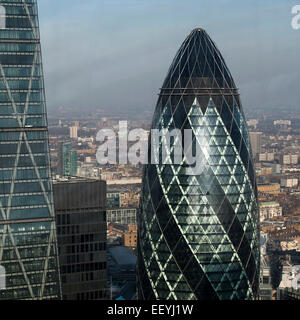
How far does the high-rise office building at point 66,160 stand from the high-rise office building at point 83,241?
0.80m

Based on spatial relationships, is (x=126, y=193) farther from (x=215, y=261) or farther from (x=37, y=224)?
(x=37, y=224)

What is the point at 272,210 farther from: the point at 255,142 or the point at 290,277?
the point at 255,142

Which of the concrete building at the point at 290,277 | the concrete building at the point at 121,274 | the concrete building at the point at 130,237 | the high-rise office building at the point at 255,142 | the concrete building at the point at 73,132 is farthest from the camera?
the concrete building at the point at 130,237

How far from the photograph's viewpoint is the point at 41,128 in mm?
14141

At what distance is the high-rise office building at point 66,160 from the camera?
17517mm

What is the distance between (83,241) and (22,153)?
4780mm

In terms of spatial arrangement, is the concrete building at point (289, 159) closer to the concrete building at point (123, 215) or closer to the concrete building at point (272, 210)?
the concrete building at point (272, 210)

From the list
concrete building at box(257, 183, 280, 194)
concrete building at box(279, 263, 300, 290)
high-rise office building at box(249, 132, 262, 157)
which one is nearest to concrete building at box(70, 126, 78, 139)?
high-rise office building at box(249, 132, 262, 157)

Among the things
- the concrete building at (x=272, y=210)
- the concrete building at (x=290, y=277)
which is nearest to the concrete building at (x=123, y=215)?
the concrete building at (x=272, y=210)

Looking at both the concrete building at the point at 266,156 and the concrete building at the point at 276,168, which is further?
the concrete building at the point at 276,168

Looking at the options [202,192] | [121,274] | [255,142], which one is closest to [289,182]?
[121,274]

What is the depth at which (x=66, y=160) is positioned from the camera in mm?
19594

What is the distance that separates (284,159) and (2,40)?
50.6 feet
